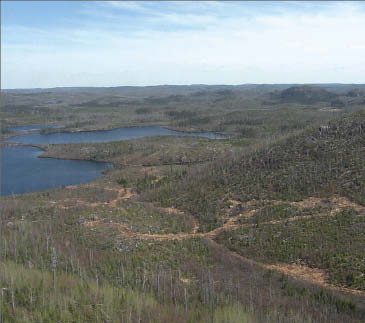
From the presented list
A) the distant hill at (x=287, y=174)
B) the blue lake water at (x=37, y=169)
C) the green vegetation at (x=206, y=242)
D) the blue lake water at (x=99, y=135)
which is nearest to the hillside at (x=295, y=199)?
the distant hill at (x=287, y=174)

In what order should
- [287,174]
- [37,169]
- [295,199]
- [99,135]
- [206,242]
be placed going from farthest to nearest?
[99,135]
[37,169]
[287,174]
[295,199]
[206,242]

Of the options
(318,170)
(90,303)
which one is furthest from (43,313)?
(318,170)

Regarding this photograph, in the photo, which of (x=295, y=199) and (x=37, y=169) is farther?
(x=37, y=169)

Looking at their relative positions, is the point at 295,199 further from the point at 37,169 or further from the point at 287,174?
the point at 37,169

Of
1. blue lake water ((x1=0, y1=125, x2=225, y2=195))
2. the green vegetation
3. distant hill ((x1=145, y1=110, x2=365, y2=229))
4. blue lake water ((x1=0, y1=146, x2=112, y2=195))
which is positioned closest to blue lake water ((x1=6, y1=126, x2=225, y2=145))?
blue lake water ((x1=0, y1=125, x2=225, y2=195))

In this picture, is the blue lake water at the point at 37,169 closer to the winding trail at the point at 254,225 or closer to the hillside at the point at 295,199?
the hillside at the point at 295,199

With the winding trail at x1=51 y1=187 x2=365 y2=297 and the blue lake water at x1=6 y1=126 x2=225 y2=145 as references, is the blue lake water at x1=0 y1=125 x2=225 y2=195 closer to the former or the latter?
the blue lake water at x1=6 y1=126 x2=225 y2=145

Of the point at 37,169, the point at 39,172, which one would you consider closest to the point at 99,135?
the point at 37,169

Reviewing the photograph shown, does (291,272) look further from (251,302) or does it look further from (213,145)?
(213,145)
